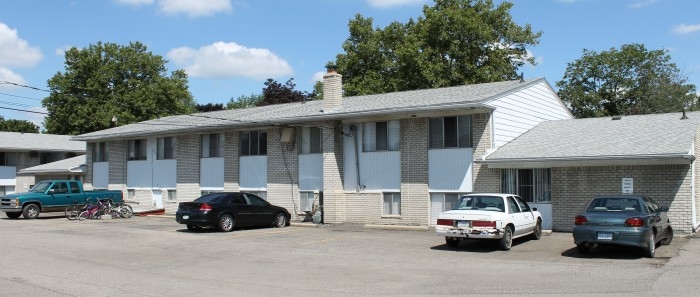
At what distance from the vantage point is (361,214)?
25172mm

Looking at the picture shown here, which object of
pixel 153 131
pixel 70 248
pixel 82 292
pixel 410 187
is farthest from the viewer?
pixel 153 131

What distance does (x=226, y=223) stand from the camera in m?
22.3

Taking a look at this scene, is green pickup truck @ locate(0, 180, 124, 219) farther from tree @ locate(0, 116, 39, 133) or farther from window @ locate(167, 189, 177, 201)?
tree @ locate(0, 116, 39, 133)

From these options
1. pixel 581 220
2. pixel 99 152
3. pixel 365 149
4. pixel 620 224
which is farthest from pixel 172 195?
pixel 620 224

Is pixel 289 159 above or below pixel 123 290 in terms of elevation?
above

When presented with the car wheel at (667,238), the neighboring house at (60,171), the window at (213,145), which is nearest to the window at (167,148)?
the window at (213,145)

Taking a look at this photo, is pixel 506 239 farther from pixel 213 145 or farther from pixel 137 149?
pixel 137 149

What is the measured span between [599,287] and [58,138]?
49151 mm

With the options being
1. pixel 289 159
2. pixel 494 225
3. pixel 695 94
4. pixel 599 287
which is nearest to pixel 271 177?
pixel 289 159

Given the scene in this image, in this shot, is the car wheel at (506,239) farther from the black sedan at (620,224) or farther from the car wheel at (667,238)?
the car wheel at (667,238)

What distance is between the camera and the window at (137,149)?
35.1 metres

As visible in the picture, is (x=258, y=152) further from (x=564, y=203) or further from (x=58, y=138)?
(x=58, y=138)

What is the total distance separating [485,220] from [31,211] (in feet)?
76.0

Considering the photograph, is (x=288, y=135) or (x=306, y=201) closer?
(x=288, y=135)
